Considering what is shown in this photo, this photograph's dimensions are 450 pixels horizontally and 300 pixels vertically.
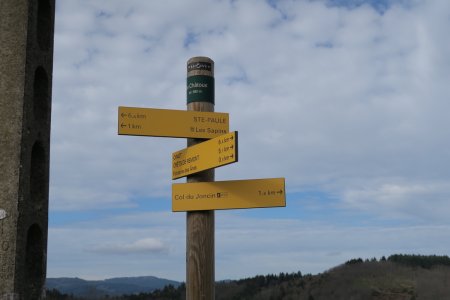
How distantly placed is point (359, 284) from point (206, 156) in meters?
79.3

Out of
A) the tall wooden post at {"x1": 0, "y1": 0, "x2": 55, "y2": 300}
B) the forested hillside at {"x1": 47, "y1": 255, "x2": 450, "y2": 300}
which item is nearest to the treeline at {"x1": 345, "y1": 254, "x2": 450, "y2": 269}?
the forested hillside at {"x1": 47, "y1": 255, "x2": 450, "y2": 300}

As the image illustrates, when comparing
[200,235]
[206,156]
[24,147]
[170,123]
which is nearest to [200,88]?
[170,123]

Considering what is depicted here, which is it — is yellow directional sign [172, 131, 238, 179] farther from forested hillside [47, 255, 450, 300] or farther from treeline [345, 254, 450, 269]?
treeline [345, 254, 450, 269]

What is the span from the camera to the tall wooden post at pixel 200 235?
7.07 meters

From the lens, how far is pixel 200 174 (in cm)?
723

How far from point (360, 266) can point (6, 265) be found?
288 feet

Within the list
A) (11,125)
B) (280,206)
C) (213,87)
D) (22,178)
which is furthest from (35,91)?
(280,206)

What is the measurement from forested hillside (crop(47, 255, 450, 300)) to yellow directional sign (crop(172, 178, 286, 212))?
215 feet

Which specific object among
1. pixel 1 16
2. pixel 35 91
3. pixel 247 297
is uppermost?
pixel 1 16

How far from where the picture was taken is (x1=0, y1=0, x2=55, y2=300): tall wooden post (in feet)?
34.4

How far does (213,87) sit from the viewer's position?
7445mm

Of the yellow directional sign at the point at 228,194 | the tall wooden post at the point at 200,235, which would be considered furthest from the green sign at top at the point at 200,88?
the yellow directional sign at the point at 228,194

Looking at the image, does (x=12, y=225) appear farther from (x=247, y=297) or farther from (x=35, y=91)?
(x=247, y=297)

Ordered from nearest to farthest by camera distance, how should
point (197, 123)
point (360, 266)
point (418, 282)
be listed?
1. point (197, 123)
2. point (418, 282)
3. point (360, 266)
